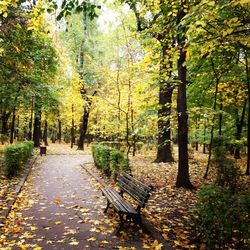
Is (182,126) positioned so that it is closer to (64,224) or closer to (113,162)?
(113,162)

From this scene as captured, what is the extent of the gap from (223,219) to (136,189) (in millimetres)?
2577

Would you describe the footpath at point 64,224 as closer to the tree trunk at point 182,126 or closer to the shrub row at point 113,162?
the shrub row at point 113,162

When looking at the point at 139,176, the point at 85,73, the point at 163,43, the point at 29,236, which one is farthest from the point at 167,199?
the point at 85,73

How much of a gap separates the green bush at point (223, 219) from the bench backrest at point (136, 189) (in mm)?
1350

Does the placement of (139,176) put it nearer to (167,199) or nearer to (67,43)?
(167,199)

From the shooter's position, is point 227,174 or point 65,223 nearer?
point 65,223

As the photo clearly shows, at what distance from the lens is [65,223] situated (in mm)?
6137

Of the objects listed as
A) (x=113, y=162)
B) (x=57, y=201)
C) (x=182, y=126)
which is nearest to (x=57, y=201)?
(x=57, y=201)

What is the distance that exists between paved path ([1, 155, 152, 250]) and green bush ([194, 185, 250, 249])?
4.49 ft

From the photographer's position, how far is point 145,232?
5621 millimetres

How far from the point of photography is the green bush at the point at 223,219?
13.4ft

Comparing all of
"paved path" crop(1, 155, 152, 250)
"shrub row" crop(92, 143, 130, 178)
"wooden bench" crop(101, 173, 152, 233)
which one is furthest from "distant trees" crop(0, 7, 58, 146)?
"wooden bench" crop(101, 173, 152, 233)

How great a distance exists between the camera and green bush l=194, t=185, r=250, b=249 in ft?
13.4

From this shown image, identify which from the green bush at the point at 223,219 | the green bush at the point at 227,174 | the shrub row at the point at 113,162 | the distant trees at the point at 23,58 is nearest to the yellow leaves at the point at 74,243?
the green bush at the point at 223,219
